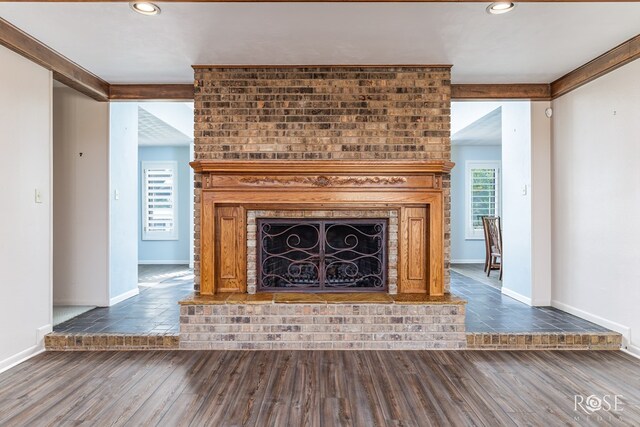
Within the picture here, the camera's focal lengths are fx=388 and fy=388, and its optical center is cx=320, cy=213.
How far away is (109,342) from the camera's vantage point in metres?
3.19

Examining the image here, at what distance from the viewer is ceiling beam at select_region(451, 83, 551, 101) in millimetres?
4012

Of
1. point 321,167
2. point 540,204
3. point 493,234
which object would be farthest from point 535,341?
point 493,234

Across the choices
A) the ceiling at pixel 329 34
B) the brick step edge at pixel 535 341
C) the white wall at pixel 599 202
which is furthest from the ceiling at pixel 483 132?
the brick step edge at pixel 535 341

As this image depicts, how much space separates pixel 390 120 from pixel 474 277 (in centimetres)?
338

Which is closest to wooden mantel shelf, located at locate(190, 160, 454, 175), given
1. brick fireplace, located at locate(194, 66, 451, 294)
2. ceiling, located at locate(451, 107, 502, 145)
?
brick fireplace, located at locate(194, 66, 451, 294)

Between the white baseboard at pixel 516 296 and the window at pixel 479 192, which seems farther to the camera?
the window at pixel 479 192

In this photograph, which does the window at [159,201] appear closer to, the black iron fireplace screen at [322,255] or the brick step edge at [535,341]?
the black iron fireplace screen at [322,255]

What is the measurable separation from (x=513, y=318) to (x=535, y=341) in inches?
17.4

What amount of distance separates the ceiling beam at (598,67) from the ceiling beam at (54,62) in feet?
15.1

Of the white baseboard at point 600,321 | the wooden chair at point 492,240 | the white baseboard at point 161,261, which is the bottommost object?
the white baseboard at point 600,321

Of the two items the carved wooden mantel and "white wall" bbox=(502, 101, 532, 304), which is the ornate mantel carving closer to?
the carved wooden mantel

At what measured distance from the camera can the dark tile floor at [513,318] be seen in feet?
10.9

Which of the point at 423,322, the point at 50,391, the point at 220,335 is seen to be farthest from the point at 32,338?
the point at 423,322

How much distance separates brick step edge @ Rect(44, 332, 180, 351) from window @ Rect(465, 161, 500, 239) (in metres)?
5.99
